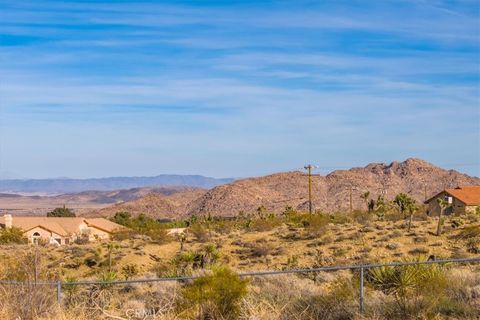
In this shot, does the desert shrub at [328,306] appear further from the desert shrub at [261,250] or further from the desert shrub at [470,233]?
the desert shrub at [470,233]

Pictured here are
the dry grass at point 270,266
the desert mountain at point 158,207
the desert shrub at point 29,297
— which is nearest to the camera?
Result: the desert shrub at point 29,297

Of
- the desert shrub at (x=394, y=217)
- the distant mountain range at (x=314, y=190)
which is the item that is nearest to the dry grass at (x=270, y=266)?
the desert shrub at (x=394, y=217)

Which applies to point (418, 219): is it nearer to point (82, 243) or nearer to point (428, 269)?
point (82, 243)

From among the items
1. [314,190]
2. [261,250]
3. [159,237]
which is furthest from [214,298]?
[314,190]

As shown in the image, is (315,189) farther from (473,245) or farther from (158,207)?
(473,245)

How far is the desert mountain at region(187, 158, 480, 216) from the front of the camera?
125 m

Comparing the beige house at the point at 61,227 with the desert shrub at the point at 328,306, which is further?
the beige house at the point at 61,227

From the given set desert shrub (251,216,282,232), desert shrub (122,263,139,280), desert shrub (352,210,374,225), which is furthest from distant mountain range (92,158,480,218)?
desert shrub (122,263,139,280)

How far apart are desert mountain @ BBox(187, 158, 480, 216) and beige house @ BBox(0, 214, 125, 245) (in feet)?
160

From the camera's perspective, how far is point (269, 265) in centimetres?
3644

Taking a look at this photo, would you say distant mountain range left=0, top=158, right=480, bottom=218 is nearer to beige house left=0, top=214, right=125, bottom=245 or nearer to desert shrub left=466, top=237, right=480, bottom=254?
beige house left=0, top=214, right=125, bottom=245

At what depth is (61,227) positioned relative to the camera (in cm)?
7306

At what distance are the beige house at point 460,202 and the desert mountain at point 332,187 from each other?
150 ft

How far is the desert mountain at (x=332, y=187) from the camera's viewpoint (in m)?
125
